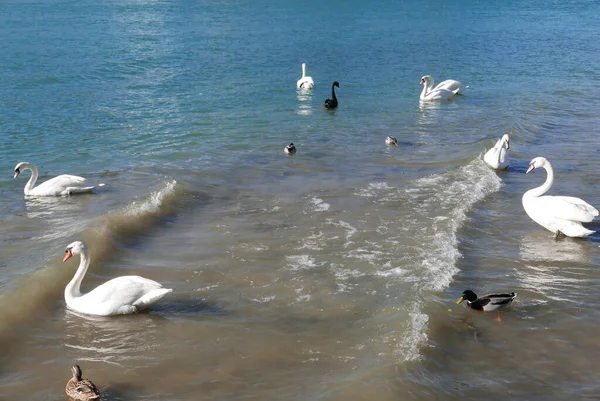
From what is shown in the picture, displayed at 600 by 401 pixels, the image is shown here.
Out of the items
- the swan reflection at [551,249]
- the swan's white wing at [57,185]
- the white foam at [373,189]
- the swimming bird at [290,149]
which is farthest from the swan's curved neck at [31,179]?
A: the swan reflection at [551,249]

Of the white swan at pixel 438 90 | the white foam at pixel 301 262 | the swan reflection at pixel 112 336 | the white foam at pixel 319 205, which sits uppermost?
the white swan at pixel 438 90

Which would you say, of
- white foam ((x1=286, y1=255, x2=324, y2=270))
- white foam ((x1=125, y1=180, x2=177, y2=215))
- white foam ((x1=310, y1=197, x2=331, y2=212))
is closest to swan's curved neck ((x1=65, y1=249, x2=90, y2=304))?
white foam ((x1=286, y1=255, x2=324, y2=270))

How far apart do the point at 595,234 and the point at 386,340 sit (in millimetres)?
5216

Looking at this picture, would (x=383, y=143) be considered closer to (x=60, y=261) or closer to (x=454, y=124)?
(x=454, y=124)

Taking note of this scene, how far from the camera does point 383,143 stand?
17.6 meters

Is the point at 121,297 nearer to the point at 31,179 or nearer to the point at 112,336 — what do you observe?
the point at 112,336

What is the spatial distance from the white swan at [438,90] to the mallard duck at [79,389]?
17778 mm

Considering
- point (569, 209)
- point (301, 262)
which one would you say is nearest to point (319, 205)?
point (301, 262)

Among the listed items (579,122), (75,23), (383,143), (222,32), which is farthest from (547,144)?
(75,23)

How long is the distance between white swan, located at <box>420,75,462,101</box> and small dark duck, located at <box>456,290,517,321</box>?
1489cm

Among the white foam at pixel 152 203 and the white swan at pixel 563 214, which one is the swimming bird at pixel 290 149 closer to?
the white foam at pixel 152 203

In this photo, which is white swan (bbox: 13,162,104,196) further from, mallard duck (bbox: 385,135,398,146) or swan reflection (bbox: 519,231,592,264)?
swan reflection (bbox: 519,231,592,264)

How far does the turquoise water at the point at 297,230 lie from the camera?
753 centimetres

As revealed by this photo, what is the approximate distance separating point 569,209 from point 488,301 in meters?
3.45
